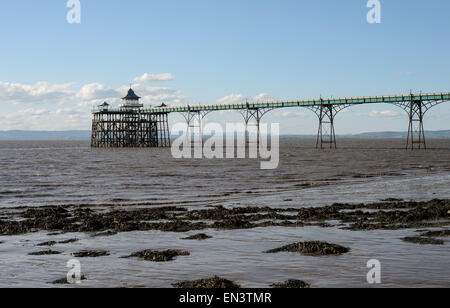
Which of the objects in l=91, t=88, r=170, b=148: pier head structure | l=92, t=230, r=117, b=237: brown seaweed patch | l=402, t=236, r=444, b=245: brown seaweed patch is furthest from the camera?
l=91, t=88, r=170, b=148: pier head structure

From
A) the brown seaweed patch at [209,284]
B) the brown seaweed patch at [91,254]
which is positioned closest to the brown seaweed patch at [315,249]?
the brown seaweed patch at [209,284]

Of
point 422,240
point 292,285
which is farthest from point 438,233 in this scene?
point 292,285

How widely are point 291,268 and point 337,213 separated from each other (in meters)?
7.69

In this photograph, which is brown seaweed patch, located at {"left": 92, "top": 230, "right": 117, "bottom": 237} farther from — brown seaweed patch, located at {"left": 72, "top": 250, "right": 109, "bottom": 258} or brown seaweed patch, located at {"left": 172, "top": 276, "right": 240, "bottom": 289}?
brown seaweed patch, located at {"left": 172, "top": 276, "right": 240, "bottom": 289}

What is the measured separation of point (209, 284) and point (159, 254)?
2719 mm

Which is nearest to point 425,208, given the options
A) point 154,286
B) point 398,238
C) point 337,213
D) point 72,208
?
point 337,213

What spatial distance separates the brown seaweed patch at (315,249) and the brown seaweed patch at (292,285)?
239cm

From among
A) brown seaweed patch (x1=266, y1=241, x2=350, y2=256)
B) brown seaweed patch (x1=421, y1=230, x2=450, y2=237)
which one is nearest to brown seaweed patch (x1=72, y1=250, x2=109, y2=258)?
brown seaweed patch (x1=266, y1=241, x2=350, y2=256)

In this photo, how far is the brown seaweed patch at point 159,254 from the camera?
11.5 meters

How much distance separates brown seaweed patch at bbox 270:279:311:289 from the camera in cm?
912

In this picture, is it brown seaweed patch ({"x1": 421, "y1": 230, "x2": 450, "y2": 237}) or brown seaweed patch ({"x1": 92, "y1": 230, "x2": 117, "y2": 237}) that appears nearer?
brown seaweed patch ({"x1": 421, "y1": 230, "x2": 450, "y2": 237})

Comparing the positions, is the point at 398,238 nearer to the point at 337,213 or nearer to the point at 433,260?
the point at 433,260

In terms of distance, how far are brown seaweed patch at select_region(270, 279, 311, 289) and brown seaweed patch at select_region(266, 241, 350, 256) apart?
7.83ft

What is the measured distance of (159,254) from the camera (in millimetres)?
11719
